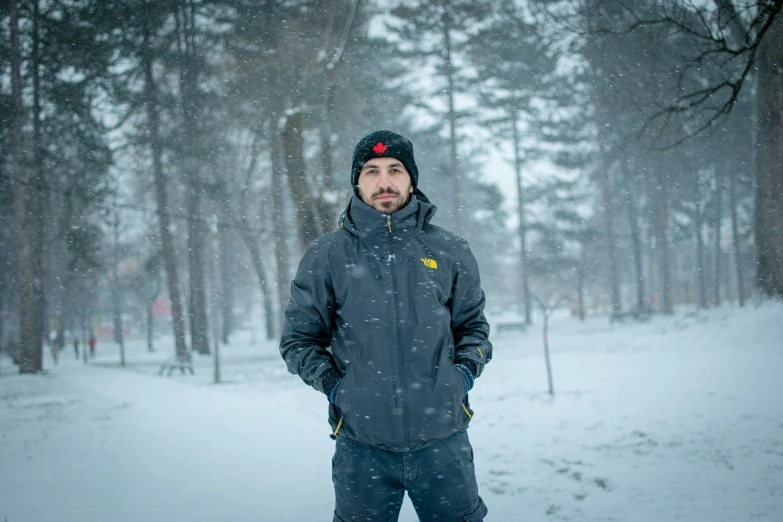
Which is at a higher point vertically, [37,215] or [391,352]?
[37,215]

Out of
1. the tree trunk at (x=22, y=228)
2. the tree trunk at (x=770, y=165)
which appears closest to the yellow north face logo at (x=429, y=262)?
the tree trunk at (x=770, y=165)

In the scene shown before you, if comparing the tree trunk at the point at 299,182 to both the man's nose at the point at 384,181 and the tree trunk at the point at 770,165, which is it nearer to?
the man's nose at the point at 384,181

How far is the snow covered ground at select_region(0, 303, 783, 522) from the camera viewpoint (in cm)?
352

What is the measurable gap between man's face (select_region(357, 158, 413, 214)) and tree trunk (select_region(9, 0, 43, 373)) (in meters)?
13.0

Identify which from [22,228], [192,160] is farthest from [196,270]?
[22,228]

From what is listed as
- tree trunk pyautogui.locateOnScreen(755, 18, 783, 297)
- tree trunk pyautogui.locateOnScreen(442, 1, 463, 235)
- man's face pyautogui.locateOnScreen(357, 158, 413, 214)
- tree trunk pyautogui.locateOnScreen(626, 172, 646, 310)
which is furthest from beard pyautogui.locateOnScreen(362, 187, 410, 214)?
tree trunk pyautogui.locateOnScreen(626, 172, 646, 310)

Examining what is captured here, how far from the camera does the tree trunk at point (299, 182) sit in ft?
24.6

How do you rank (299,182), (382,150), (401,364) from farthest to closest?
(299,182), (382,150), (401,364)

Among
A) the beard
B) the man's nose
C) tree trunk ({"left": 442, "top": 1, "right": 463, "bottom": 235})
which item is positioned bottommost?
the beard

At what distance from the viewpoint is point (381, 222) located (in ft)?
6.90

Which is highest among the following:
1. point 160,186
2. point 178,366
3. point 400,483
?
point 160,186

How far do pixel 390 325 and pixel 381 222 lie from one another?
1.70 feet

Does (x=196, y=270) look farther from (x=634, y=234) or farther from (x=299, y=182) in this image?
(x=634, y=234)

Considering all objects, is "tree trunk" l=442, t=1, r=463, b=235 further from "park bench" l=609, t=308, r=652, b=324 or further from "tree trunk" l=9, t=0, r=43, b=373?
"tree trunk" l=9, t=0, r=43, b=373
